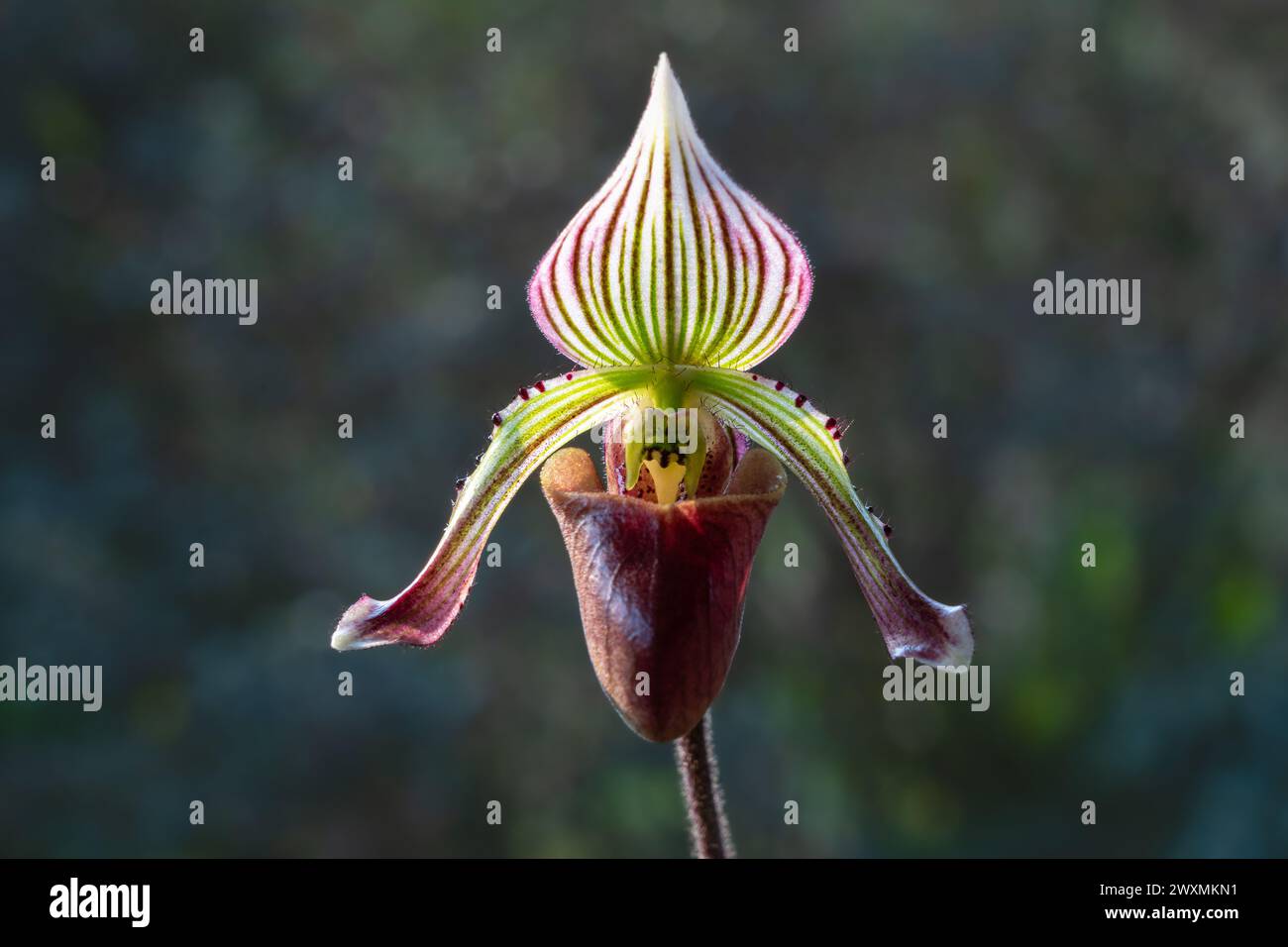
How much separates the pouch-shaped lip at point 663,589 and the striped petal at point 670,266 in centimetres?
18

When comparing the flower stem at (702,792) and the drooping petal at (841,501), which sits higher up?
the drooping petal at (841,501)

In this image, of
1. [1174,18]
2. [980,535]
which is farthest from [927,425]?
[1174,18]

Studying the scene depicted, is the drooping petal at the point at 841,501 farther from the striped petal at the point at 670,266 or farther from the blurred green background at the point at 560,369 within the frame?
the blurred green background at the point at 560,369

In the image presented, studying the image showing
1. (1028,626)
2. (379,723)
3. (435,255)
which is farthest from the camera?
(1028,626)

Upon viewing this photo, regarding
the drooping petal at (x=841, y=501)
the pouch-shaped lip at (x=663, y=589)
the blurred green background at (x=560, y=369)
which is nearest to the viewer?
the pouch-shaped lip at (x=663, y=589)

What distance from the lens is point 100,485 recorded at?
3.50 metres

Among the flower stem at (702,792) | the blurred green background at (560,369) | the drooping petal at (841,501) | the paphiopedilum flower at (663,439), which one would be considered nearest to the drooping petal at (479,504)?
the paphiopedilum flower at (663,439)

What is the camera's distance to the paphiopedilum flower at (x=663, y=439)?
3.88 ft

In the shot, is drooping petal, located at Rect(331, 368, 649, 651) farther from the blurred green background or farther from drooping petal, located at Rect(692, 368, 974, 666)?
the blurred green background

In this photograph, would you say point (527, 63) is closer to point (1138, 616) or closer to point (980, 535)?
point (980, 535)

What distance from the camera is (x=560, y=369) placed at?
3701 millimetres

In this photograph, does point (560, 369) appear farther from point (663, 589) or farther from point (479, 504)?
point (663, 589)

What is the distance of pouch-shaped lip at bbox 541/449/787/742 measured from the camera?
1131 mm

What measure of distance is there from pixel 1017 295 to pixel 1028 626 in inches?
46.7
